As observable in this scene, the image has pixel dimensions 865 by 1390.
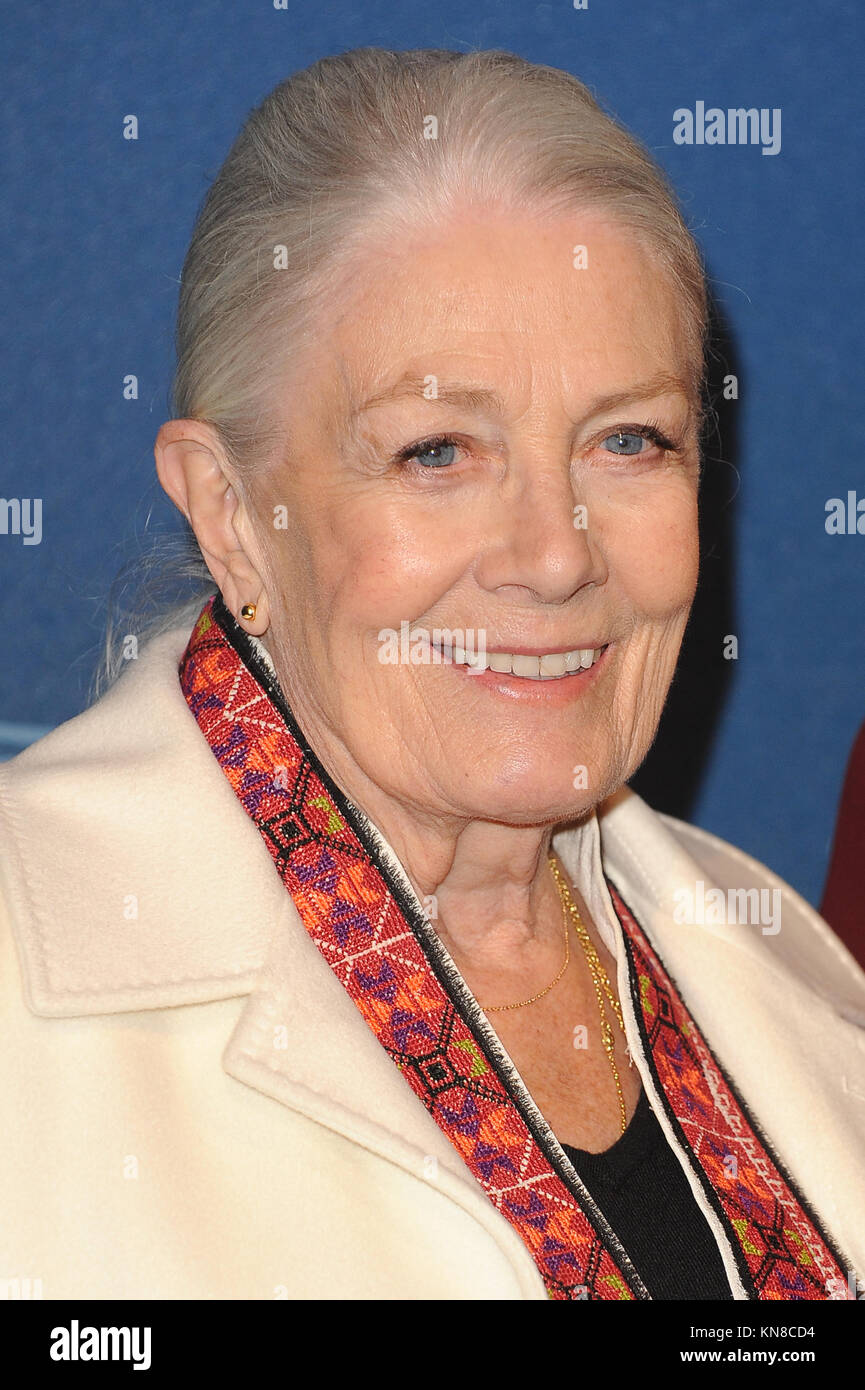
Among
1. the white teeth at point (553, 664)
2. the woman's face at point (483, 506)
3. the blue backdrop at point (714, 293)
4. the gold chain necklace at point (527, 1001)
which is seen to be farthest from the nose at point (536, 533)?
the blue backdrop at point (714, 293)

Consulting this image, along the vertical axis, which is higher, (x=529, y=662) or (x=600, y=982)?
(x=529, y=662)

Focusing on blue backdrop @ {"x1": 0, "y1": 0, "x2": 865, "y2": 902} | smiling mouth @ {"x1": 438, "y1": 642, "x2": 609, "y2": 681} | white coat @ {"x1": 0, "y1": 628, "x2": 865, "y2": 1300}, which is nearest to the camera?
white coat @ {"x1": 0, "y1": 628, "x2": 865, "y2": 1300}

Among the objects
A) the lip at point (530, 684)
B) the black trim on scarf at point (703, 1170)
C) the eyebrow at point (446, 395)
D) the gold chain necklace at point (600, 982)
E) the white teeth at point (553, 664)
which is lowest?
the black trim on scarf at point (703, 1170)

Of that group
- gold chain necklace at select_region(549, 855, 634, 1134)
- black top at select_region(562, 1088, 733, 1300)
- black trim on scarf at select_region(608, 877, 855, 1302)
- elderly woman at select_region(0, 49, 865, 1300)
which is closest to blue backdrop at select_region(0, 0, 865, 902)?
elderly woman at select_region(0, 49, 865, 1300)

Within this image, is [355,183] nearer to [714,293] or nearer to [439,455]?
[439,455]

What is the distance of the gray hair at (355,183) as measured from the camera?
138 centimetres

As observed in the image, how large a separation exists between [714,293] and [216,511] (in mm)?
878

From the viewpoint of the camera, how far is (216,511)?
1497mm

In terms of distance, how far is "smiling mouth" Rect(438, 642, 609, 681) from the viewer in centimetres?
144

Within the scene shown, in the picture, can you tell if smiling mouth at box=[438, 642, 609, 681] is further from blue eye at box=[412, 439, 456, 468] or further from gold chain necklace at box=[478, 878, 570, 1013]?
gold chain necklace at box=[478, 878, 570, 1013]

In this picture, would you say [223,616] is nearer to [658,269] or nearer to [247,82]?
[658,269]

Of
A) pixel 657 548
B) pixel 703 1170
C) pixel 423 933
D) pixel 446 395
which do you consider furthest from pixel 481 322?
pixel 703 1170

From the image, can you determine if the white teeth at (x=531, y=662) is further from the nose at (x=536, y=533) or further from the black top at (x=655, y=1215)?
the black top at (x=655, y=1215)

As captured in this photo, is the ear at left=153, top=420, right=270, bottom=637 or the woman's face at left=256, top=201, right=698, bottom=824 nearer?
the woman's face at left=256, top=201, right=698, bottom=824
